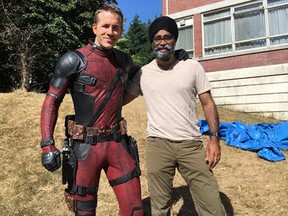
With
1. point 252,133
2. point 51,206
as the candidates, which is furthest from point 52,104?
point 252,133

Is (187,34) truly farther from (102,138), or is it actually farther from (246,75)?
(102,138)

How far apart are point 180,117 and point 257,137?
5438 millimetres

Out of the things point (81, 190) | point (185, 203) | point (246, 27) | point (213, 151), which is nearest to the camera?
point (81, 190)

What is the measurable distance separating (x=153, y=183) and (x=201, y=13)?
1279 centimetres

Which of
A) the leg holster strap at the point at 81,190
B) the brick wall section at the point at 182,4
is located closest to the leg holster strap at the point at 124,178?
the leg holster strap at the point at 81,190

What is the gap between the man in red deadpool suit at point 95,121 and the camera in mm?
3029

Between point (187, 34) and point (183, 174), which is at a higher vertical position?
point (187, 34)

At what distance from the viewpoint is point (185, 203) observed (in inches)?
206

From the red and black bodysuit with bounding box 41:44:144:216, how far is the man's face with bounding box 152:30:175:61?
0.49 metres

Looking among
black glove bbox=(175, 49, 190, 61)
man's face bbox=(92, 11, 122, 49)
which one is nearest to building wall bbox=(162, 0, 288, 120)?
black glove bbox=(175, 49, 190, 61)

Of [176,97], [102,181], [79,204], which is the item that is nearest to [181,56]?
[176,97]

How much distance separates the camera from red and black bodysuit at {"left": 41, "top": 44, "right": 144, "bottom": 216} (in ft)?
9.93

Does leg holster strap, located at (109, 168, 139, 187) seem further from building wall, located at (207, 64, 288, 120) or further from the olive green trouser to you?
building wall, located at (207, 64, 288, 120)

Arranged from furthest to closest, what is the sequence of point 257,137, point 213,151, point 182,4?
point 182,4 < point 257,137 < point 213,151
